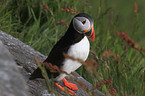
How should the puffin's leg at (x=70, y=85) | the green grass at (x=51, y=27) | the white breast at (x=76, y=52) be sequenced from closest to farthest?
the white breast at (x=76, y=52), the puffin's leg at (x=70, y=85), the green grass at (x=51, y=27)

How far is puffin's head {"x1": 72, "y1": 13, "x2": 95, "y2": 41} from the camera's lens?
8.37 feet

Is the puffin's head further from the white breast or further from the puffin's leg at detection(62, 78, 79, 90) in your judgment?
the puffin's leg at detection(62, 78, 79, 90)

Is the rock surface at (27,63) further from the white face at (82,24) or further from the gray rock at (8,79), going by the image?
the gray rock at (8,79)

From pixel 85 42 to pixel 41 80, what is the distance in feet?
2.21

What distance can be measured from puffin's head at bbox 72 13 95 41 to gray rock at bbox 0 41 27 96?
112 centimetres

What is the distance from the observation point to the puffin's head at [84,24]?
100 inches

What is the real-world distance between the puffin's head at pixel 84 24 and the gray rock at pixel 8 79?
1.12 meters

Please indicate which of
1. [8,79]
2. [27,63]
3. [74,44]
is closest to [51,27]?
[27,63]

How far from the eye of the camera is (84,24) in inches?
101

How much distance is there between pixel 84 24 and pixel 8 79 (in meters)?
1.24

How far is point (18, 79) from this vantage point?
1595mm

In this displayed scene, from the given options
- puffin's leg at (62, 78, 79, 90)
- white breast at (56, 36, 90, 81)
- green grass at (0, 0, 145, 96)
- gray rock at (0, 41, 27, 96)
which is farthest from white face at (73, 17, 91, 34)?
gray rock at (0, 41, 27, 96)

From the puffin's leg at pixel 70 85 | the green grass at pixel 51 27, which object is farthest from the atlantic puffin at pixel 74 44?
the green grass at pixel 51 27

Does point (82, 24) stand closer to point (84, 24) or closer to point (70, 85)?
point (84, 24)
